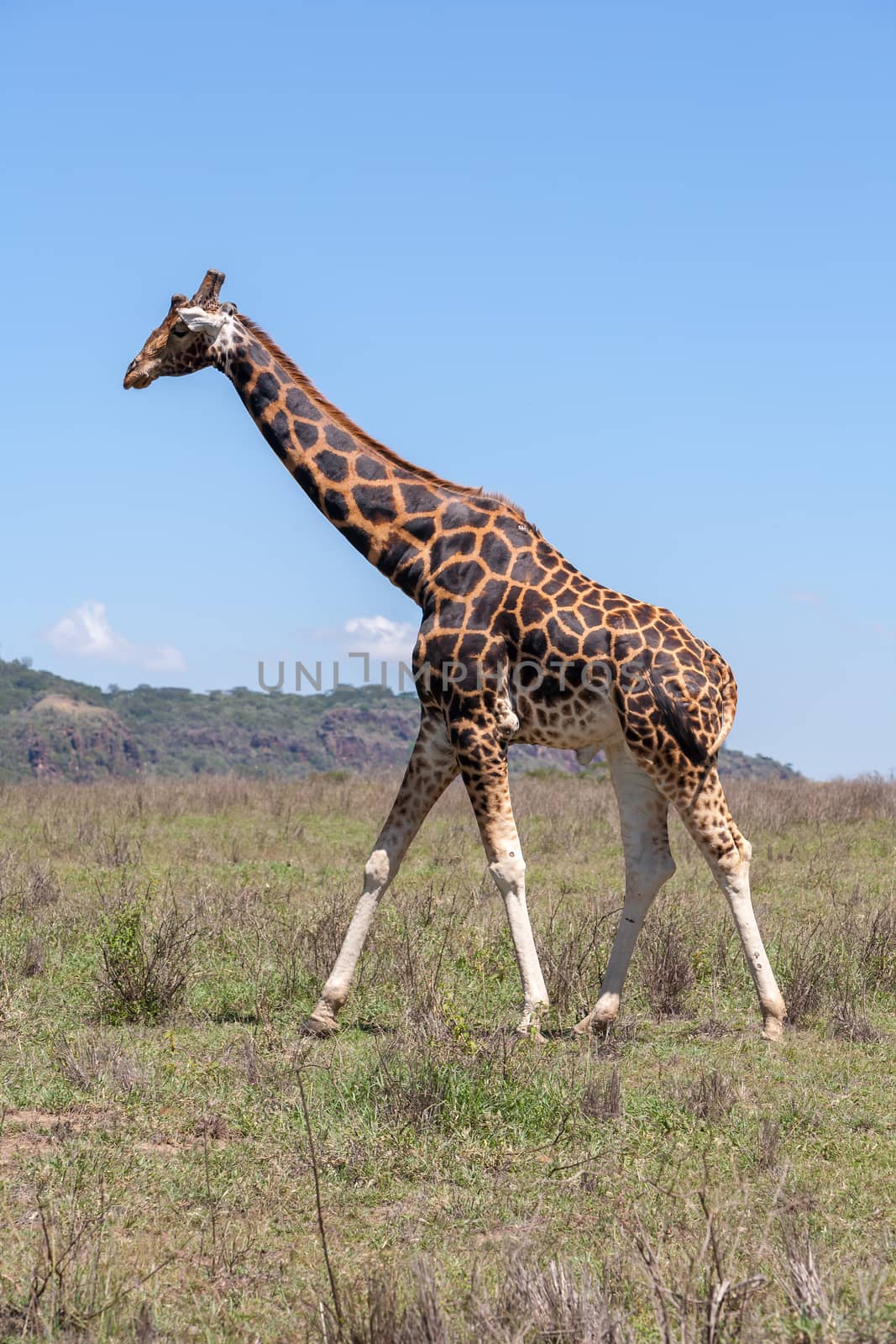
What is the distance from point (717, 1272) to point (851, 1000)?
164 inches

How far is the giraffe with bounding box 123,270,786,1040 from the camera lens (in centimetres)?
707

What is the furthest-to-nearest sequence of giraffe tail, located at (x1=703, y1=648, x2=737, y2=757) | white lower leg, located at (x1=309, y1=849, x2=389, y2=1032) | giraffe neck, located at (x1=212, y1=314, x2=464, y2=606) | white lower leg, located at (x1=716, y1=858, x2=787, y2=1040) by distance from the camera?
giraffe neck, located at (x1=212, y1=314, x2=464, y2=606)
giraffe tail, located at (x1=703, y1=648, x2=737, y2=757)
white lower leg, located at (x1=309, y1=849, x2=389, y2=1032)
white lower leg, located at (x1=716, y1=858, x2=787, y2=1040)

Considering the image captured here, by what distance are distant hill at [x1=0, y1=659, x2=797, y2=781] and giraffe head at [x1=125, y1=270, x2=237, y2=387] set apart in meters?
45.8

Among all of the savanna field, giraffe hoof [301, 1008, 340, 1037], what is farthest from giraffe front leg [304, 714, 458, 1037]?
the savanna field

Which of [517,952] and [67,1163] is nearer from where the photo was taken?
[67,1163]

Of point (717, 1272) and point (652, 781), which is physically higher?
point (652, 781)

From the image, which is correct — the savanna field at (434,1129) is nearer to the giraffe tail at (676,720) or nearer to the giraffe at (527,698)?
the giraffe at (527,698)

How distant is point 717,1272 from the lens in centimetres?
346

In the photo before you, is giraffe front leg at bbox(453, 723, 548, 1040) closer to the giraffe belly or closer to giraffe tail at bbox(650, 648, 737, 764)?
the giraffe belly

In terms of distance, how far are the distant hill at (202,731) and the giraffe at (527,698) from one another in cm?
4663

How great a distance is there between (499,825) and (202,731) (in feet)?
204

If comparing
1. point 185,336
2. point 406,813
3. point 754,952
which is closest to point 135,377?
point 185,336

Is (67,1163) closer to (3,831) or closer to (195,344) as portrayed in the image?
(195,344)

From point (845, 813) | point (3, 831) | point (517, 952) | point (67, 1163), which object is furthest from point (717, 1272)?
point (845, 813)
